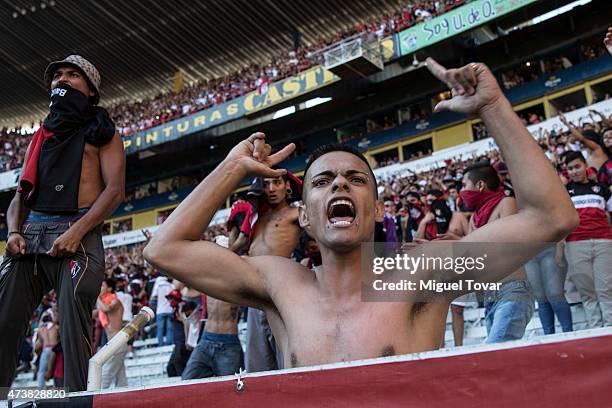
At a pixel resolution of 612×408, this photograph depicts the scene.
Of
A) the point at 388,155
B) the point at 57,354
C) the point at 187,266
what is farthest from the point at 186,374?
the point at 388,155

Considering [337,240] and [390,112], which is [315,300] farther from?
[390,112]

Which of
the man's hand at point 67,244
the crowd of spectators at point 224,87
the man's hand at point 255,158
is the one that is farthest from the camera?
the crowd of spectators at point 224,87

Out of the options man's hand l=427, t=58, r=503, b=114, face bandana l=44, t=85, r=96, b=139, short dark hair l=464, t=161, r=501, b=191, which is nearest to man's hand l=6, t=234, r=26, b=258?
face bandana l=44, t=85, r=96, b=139

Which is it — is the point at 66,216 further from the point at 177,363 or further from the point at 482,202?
the point at 177,363

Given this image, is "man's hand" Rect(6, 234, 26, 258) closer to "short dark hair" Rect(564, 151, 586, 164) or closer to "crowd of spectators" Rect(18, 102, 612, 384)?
"crowd of spectators" Rect(18, 102, 612, 384)

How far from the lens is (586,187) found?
16.5 feet

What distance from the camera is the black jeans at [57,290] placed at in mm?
2545

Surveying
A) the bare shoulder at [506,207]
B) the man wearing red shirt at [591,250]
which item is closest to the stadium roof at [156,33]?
the man wearing red shirt at [591,250]

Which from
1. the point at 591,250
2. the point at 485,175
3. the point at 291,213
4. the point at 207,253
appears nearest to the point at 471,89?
the point at 207,253

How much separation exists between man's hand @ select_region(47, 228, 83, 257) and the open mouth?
134cm

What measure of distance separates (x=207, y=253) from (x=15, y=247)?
1.15 m

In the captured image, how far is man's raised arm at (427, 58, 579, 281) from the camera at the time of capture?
Result: 5.62 ft

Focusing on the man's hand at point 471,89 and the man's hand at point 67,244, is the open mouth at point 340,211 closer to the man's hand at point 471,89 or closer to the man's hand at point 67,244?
the man's hand at point 471,89

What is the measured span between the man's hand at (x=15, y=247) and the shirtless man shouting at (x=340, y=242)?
1027mm
